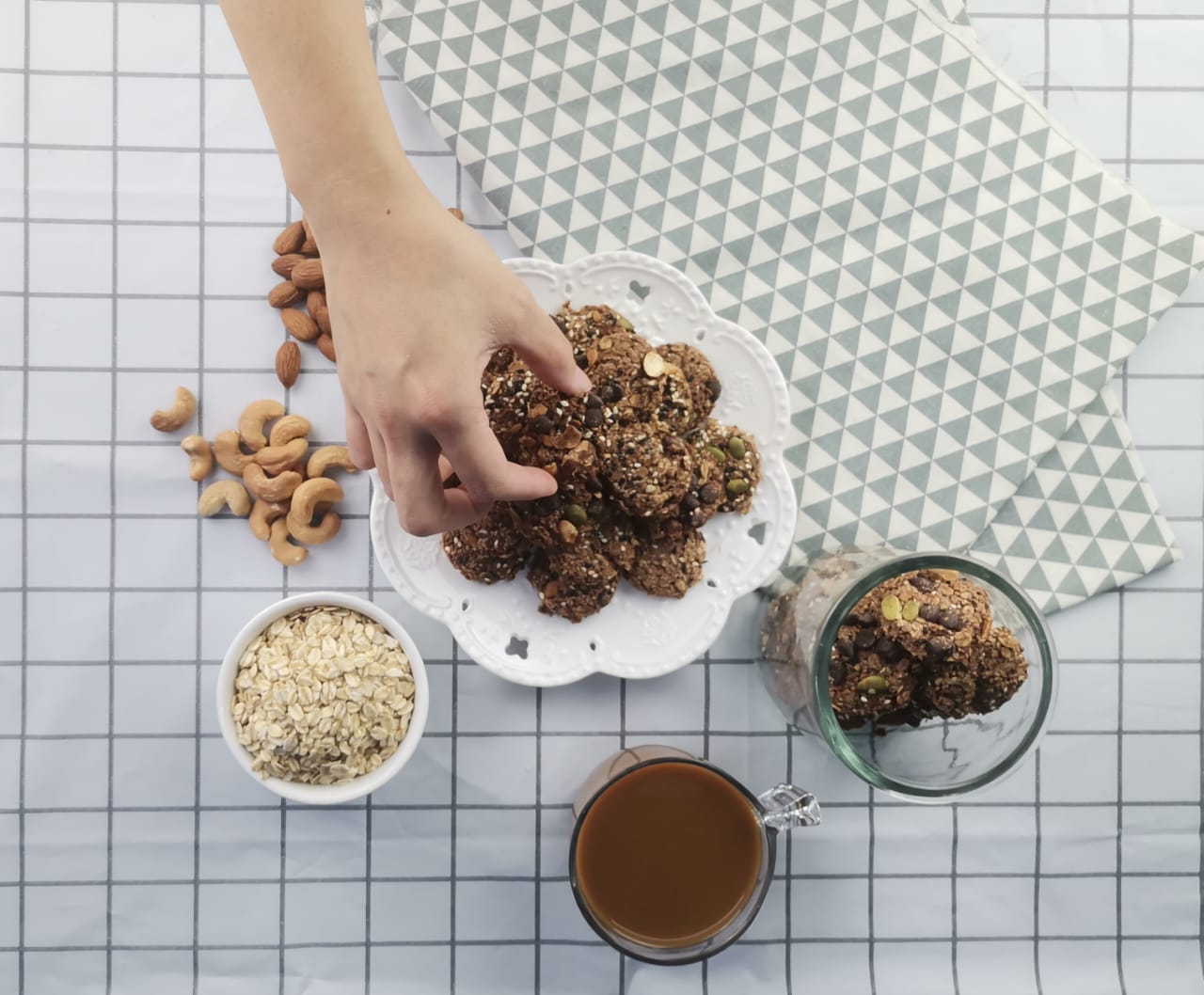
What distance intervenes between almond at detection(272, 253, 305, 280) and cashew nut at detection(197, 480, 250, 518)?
24 centimetres

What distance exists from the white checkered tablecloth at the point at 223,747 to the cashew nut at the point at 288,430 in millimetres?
32

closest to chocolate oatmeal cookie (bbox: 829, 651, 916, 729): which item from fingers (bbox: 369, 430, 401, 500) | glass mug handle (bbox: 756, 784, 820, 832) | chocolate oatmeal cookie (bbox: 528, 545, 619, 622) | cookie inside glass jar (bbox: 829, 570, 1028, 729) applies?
cookie inside glass jar (bbox: 829, 570, 1028, 729)

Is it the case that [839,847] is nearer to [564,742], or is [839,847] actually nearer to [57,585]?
[564,742]

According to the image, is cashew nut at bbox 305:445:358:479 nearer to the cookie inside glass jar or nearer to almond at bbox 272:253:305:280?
almond at bbox 272:253:305:280

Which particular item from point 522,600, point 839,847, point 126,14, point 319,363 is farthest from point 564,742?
point 126,14

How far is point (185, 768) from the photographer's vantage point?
1.09m

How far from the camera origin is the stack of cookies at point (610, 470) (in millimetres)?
884

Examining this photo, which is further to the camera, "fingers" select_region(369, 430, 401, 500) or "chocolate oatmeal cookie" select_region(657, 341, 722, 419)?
"chocolate oatmeal cookie" select_region(657, 341, 722, 419)

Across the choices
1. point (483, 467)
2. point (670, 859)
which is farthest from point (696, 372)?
point (670, 859)

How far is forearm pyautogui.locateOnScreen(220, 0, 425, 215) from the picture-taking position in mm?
695

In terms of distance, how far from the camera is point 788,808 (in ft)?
3.22

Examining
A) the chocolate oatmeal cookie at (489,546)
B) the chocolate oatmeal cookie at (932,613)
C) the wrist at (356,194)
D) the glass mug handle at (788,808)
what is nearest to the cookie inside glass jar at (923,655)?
the chocolate oatmeal cookie at (932,613)

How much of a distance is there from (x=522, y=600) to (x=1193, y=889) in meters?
0.86

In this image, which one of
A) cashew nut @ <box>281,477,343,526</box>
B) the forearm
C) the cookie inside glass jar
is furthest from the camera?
cashew nut @ <box>281,477,343,526</box>
